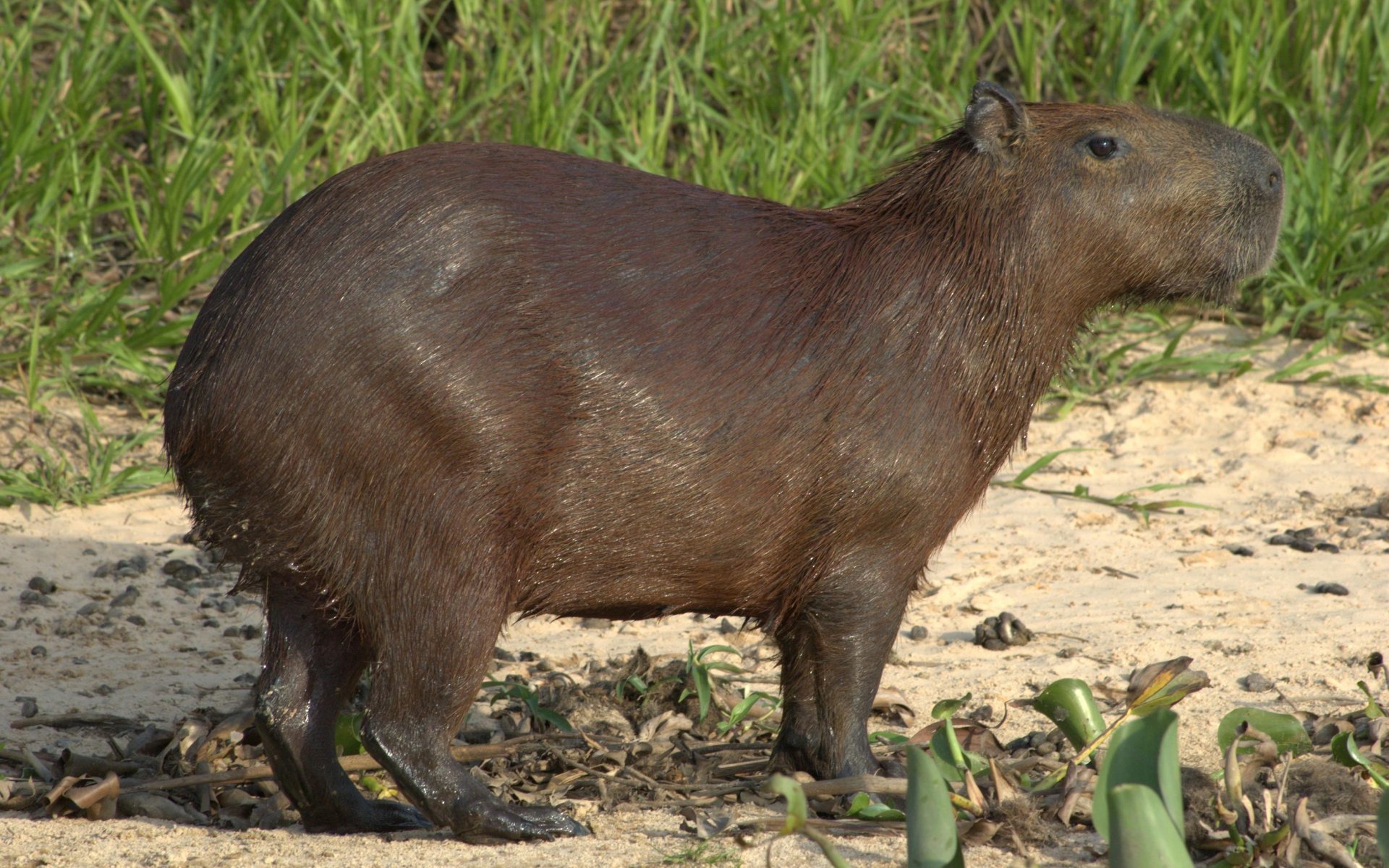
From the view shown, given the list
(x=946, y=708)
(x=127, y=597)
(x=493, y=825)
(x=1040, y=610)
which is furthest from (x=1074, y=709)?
(x=127, y=597)

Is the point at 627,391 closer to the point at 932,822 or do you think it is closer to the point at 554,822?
the point at 554,822

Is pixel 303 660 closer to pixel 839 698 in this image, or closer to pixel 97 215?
pixel 839 698

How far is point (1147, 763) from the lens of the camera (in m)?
2.54

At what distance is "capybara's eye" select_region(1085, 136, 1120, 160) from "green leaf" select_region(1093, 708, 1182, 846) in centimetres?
128

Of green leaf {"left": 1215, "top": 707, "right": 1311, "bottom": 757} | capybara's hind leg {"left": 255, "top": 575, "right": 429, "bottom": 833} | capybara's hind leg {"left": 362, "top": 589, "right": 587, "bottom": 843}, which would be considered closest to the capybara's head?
green leaf {"left": 1215, "top": 707, "right": 1311, "bottom": 757}

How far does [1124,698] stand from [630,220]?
5.64 ft

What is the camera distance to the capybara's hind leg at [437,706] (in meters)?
3.01

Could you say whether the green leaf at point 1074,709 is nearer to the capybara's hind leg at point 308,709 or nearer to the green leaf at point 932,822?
the green leaf at point 932,822

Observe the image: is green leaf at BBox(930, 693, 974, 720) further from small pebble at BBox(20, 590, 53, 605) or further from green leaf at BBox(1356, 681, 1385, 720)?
small pebble at BBox(20, 590, 53, 605)

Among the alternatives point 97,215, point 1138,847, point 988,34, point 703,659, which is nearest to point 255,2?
point 97,215

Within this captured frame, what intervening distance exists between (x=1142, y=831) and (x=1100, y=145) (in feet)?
5.07

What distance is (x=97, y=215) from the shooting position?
6254 mm

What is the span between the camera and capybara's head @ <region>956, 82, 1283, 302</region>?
3.33 m

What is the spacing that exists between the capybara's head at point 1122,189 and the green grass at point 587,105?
2.54 m
